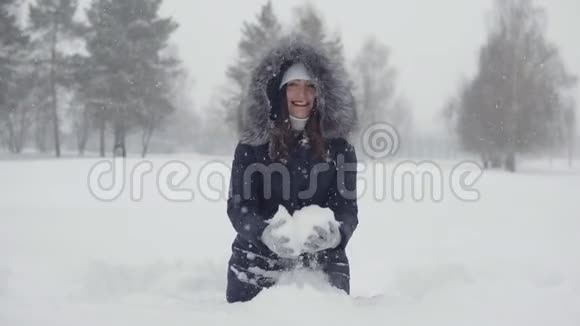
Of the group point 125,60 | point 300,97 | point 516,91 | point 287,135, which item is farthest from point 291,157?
point 125,60

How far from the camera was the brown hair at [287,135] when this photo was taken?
2481mm

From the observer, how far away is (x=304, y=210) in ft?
6.63

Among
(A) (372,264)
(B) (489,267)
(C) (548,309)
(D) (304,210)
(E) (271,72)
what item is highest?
(E) (271,72)

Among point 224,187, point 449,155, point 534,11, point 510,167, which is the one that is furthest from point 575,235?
point 449,155

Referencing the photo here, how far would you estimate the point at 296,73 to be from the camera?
2.56 meters

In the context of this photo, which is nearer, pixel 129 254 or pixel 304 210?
pixel 304 210

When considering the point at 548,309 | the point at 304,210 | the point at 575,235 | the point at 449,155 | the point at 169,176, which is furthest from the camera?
the point at 449,155

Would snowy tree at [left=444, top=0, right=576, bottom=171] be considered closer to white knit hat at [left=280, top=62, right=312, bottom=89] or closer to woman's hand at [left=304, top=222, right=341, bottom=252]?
white knit hat at [left=280, top=62, right=312, bottom=89]

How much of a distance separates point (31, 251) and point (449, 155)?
232 feet

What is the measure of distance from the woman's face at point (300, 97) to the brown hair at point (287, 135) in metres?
0.04

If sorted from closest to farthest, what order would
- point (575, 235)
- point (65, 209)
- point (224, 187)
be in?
point (575, 235)
point (65, 209)
point (224, 187)

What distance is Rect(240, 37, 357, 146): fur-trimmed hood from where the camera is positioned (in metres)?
2.49

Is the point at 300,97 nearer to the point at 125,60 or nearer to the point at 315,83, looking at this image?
the point at 315,83

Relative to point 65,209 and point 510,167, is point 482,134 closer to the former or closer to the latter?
point 510,167
